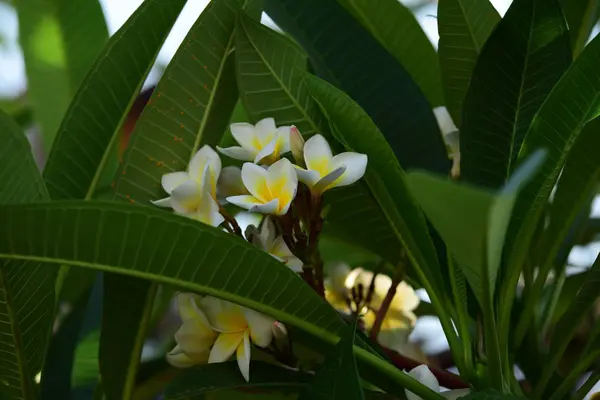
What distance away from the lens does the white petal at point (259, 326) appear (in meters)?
0.54

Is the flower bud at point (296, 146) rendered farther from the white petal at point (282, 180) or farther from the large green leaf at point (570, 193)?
the large green leaf at point (570, 193)

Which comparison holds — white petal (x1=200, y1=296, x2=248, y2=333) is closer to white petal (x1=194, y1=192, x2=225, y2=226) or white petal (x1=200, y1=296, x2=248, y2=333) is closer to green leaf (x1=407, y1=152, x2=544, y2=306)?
white petal (x1=194, y1=192, x2=225, y2=226)

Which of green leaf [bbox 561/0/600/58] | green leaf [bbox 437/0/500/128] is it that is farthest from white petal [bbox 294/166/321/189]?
green leaf [bbox 561/0/600/58]

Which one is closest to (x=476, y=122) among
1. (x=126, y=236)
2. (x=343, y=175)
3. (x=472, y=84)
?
(x=472, y=84)

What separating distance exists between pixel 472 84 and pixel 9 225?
1.21 ft

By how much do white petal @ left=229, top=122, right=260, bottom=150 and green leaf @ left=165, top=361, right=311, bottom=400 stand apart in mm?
164

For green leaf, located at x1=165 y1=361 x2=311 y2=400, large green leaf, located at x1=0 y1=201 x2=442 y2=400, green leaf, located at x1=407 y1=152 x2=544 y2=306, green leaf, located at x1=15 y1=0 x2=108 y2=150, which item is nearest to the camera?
green leaf, located at x1=407 y1=152 x2=544 y2=306

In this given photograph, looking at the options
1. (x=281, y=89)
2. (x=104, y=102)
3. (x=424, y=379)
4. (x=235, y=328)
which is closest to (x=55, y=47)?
(x=104, y=102)

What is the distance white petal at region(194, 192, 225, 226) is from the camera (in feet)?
1.74

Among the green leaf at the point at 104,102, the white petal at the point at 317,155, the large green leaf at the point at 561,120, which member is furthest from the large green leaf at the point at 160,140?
the large green leaf at the point at 561,120

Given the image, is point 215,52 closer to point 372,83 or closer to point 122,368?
point 372,83

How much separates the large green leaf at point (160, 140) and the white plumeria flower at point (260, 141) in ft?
0.21

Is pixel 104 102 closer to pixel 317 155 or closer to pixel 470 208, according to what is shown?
pixel 317 155

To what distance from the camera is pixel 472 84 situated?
0.61m
